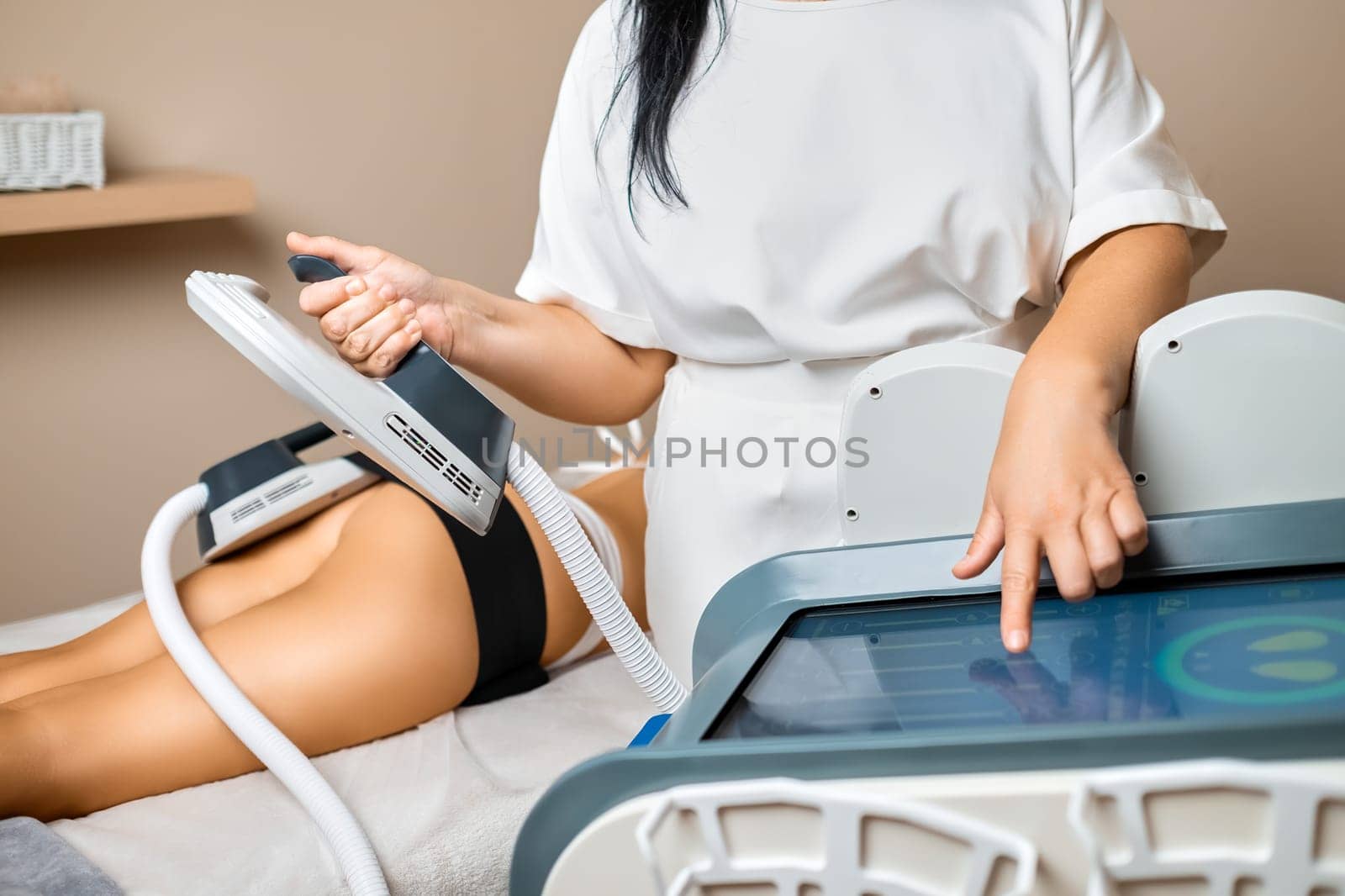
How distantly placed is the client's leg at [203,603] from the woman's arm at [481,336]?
355mm

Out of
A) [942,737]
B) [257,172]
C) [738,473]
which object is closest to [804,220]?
Answer: [738,473]

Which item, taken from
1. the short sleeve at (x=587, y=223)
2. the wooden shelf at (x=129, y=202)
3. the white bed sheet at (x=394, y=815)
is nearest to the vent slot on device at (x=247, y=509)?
the white bed sheet at (x=394, y=815)

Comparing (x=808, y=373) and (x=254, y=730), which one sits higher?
(x=808, y=373)

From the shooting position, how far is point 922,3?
2.83ft

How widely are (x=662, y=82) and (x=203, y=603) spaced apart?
2.39ft

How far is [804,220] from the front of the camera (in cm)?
88

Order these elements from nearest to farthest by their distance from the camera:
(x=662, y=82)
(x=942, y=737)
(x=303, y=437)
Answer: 1. (x=942, y=737)
2. (x=662, y=82)
3. (x=303, y=437)

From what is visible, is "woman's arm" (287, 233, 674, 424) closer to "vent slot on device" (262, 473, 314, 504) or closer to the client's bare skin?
the client's bare skin

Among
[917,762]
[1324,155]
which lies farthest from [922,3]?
[1324,155]

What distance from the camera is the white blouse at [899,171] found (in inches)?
33.2

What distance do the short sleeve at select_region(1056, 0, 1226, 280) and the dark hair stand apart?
274 mm

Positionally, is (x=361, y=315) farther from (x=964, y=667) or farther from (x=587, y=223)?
(x=964, y=667)

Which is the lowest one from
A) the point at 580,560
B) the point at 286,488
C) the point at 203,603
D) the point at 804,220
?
the point at 203,603

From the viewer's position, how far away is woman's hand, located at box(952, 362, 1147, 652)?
21.0 inches
